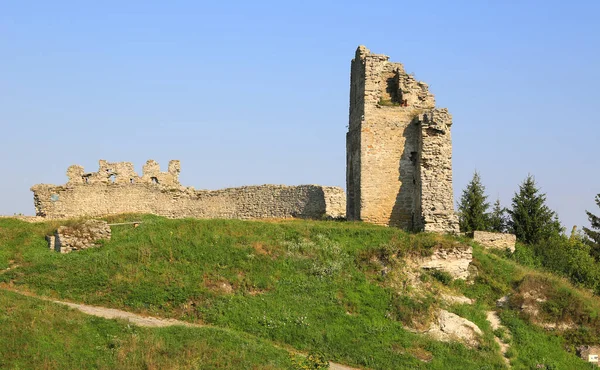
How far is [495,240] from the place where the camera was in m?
31.7

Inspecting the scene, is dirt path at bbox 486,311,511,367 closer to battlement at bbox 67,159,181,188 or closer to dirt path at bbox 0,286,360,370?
dirt path at bbox 0,286,360,370

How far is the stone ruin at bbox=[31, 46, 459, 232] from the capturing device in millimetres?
29188

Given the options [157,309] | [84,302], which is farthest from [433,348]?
[84,302]

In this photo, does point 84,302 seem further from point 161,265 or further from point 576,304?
point 576,304

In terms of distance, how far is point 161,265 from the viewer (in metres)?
23.7

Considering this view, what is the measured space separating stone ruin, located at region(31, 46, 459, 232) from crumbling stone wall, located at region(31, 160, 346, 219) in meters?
0.04

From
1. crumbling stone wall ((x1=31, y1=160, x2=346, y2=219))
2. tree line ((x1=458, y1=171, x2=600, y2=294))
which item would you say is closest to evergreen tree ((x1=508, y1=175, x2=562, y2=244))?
tree line ((x1=458, y1=171, x2=600, y2=294))

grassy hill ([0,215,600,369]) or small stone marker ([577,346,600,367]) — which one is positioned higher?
grassy hill ([0,215,600,369])

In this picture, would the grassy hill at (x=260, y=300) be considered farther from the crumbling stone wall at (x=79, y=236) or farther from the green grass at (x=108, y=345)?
the crumbling stone wall at (x=79, y=236)

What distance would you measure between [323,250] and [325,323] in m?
4.00

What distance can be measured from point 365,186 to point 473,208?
12287 millimetres

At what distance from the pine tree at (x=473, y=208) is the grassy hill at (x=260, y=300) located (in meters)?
12.3

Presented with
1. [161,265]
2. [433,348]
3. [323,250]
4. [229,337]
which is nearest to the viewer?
[229,337]

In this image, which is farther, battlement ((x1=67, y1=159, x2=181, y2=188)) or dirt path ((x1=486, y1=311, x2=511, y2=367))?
battlement ((x1=67, y1=159, x2=181, y2=188))
